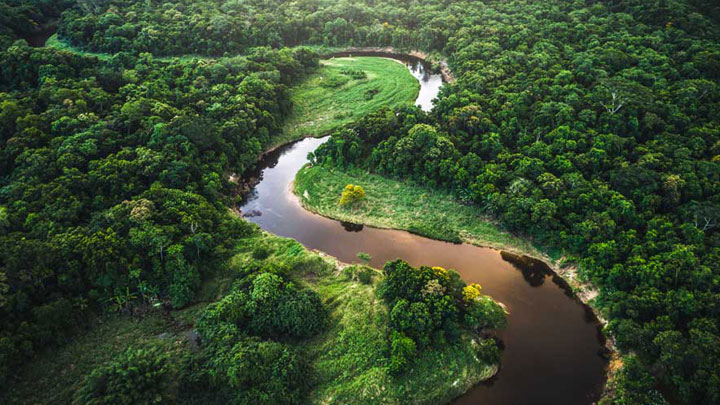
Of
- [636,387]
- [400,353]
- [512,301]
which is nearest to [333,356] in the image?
[400,353]

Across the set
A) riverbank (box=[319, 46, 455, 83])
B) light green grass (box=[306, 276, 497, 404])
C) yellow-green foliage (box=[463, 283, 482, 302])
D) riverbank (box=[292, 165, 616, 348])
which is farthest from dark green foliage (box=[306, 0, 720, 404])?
light green grass (box=[306, 276, 497, 404])

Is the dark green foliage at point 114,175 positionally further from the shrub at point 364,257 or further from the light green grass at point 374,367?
the light green grass at point 374,367

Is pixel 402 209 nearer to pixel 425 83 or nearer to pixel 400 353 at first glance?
pixel 400 353

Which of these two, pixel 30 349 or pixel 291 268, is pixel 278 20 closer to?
pixel 291 268

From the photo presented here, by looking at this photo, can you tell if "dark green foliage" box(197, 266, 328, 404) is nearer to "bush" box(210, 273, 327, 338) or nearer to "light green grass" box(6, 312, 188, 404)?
"bush" box(210, 273, 327, 338)

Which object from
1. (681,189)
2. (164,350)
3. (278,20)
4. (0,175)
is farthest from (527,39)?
(0,175)

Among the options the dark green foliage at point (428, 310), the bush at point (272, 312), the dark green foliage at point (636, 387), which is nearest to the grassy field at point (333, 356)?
the dark green foliage at point (428, 310)

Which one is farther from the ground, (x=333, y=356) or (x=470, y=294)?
(x=470, y=294)
